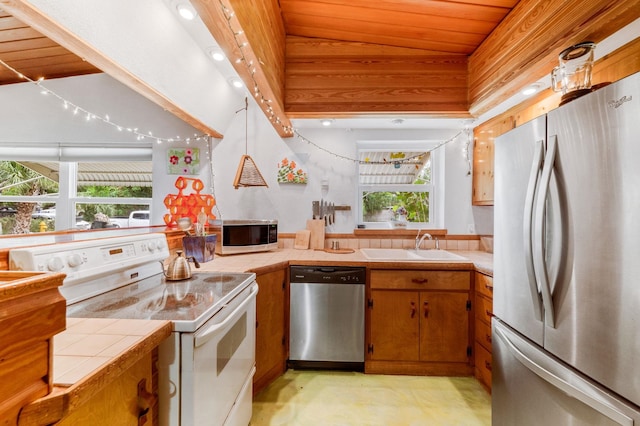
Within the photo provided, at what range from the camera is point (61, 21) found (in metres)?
1.14

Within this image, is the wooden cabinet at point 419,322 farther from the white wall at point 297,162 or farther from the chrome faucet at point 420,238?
the white wall at point 297,162

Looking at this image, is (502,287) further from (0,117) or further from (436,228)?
(0,117)

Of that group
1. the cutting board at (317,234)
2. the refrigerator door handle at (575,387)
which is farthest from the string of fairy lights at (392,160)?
the refrigerator door handle at (575,387)

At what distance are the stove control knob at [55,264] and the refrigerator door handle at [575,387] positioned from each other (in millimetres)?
1870

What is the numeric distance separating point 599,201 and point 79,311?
184 cm

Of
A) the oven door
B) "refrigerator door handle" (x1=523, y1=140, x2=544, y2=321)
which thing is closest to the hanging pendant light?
the oven door

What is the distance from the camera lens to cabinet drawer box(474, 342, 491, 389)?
1.99 m

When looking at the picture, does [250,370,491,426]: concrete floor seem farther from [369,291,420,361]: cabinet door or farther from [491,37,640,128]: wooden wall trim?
[491,37,640,128]: wooden wall trim

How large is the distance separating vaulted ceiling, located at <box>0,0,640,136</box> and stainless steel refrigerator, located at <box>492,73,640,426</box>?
0.60 metres

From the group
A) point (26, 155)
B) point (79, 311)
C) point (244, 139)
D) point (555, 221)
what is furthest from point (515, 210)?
point (26, 155)

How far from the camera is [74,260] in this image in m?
1.08

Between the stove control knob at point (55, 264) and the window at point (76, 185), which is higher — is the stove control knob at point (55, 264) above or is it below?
below

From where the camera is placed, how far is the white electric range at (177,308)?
37.0 inches

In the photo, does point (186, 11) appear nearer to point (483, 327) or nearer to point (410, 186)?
point (410, 186)
